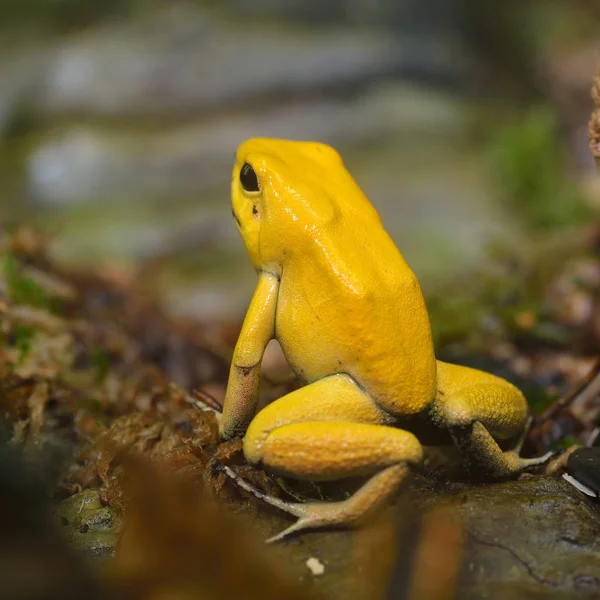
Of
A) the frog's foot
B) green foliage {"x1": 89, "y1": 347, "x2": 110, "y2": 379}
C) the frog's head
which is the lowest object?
green foliage {"x1": 89, "y1": 347, "x2": 110, "y2": 379}

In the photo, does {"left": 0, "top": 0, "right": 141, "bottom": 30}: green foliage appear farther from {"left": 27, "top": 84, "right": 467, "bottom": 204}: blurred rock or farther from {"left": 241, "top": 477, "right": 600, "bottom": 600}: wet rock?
{"left": 241, "top": 477, "right": 600, "bottom": 600}: wet rock

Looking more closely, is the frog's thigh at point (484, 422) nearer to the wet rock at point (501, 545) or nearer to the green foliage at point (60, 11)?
the wet rock at point (501, 545)

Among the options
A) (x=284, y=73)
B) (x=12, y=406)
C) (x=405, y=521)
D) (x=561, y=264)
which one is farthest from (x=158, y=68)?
(x=405, y=521)

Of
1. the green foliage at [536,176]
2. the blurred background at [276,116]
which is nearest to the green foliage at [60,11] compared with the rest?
the blurred background at [276,116]

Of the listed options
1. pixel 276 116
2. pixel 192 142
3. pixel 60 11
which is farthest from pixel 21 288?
pixel 60 11

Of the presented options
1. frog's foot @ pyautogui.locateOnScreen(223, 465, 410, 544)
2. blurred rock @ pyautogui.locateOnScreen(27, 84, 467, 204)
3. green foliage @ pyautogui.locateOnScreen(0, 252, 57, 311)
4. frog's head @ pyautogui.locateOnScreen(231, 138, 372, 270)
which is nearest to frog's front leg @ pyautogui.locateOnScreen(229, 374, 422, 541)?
frog's foot @ pyautogui.locateOnScreen(223, 465, 410, 544)

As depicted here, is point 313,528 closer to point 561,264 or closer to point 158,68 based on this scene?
point 561,264
